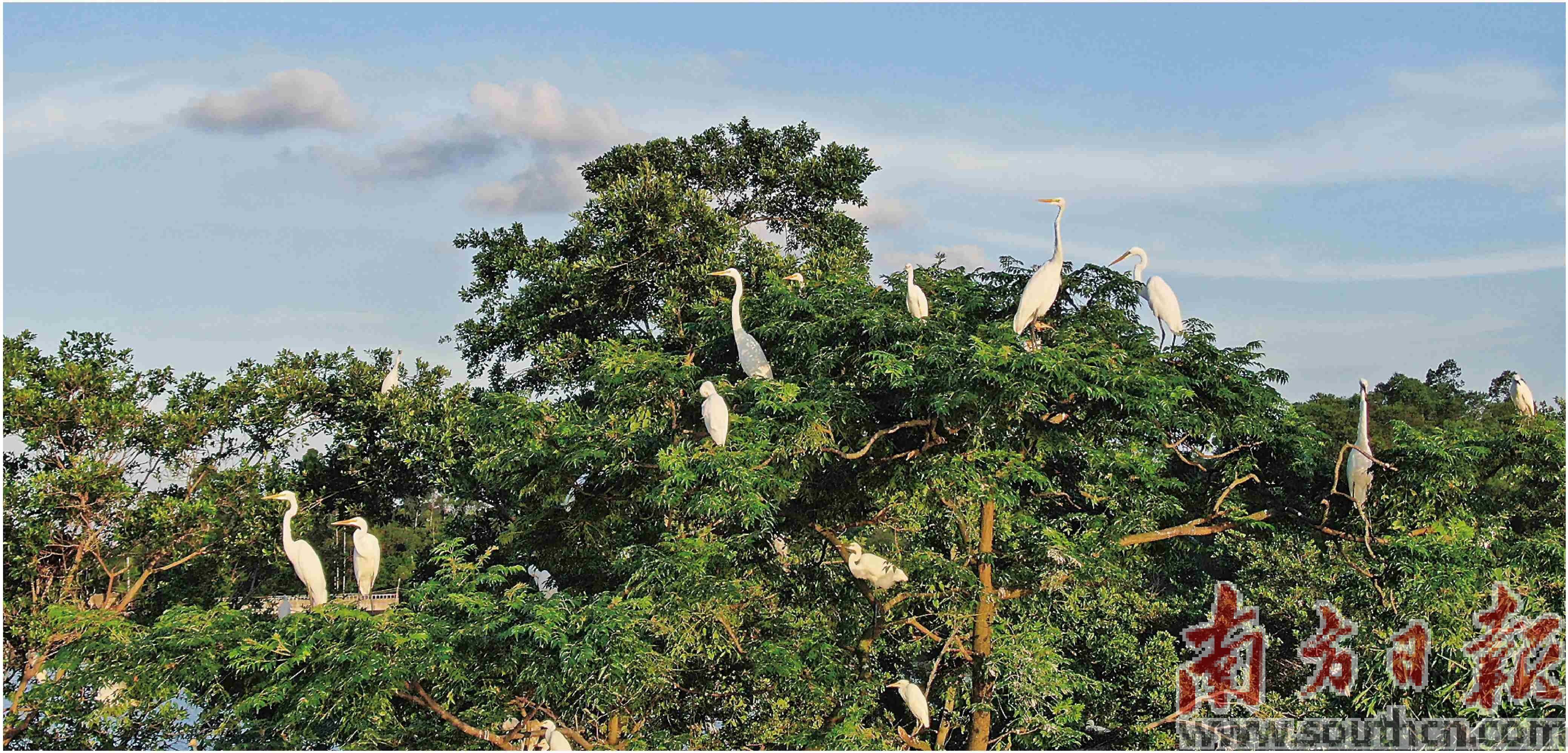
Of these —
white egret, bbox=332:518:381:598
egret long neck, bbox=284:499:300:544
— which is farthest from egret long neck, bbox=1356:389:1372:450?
egret long neck, bbox=284:499:300:544

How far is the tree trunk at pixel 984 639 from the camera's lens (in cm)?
837

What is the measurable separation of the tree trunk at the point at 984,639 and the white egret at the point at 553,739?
270 centimetres

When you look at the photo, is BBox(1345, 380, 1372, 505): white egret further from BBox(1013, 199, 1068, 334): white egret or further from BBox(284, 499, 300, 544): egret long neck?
BBox(284, 499, 300, 544): egret long neck

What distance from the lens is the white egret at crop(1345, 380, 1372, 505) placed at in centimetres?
862

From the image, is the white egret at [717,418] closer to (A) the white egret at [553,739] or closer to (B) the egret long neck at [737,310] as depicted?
(B) the egret long neck at [737,310]

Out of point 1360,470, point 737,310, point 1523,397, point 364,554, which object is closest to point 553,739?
point 364,554

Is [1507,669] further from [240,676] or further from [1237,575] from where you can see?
[240,676]

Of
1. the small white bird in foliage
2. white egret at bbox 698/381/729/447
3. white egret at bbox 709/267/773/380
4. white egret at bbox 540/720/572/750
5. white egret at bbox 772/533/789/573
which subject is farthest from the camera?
white egret at bbox 772/533/789/573

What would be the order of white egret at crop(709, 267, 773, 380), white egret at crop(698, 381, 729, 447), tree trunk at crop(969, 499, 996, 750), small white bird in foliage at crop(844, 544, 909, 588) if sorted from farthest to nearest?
white egret at crop(709, 267, 773, 380), tree trunk at crop(969, 499, 996, 750), small white bird in foliage at crop(844, 544, 909, 588), white egret at crop(698, 381, 729, 447)

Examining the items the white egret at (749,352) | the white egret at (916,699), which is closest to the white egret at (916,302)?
the white egret at (749,352)

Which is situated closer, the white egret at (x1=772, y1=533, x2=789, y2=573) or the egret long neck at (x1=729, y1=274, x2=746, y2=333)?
the egret long neck at (x1=729, y1=274, x2=746, y2=333)

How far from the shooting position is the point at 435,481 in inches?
453

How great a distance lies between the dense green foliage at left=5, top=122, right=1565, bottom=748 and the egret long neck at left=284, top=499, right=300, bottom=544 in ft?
1.07

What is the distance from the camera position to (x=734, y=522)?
8711 millimetres
